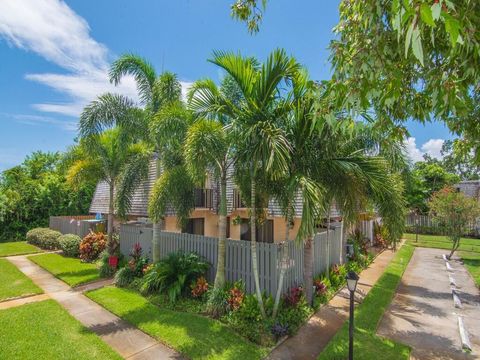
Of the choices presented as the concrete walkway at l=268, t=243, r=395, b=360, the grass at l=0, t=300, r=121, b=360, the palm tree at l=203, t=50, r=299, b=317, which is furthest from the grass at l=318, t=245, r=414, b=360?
the grass at l=0, t=300, r=121, b=360

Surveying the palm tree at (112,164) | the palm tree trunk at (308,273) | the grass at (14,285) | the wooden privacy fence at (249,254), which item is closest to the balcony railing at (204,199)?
the palm tree at (112,164)

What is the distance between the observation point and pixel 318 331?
691 cm

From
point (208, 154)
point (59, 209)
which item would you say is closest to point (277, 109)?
point (208, 154)

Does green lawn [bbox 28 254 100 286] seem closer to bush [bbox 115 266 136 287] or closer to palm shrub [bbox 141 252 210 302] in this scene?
bush [bbox 115 266 136 287]

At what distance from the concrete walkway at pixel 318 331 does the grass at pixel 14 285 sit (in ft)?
28.0

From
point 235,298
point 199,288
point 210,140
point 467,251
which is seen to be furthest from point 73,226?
point 467,251

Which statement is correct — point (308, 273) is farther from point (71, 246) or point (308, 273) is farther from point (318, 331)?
point (71, 246)

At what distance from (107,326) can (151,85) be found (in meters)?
7.85

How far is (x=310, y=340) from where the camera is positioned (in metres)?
6.46

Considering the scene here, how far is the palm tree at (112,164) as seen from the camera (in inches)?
428

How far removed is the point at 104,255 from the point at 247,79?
32.3 ft

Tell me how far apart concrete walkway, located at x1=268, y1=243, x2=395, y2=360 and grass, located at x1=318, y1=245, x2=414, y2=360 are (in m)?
0.21

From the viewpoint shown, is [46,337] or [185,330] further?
[185,330]

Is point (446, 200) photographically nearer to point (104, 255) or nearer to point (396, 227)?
point (396, 227)
